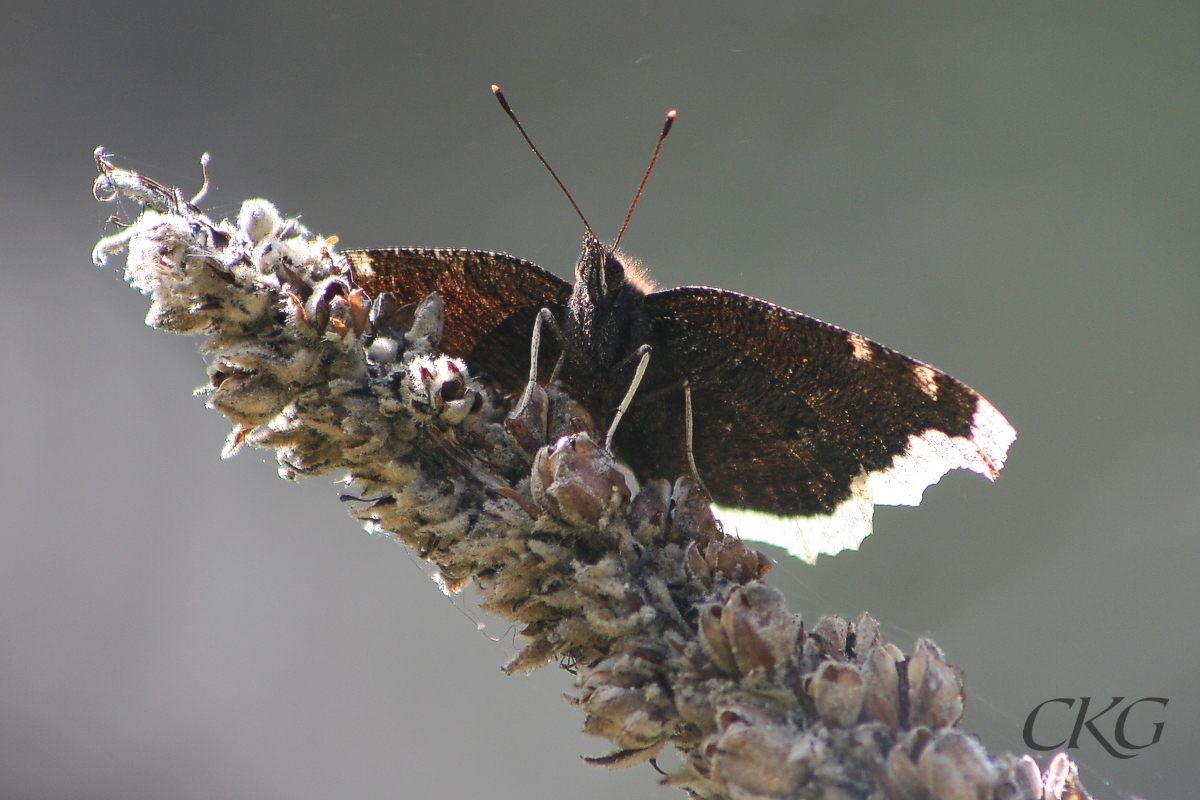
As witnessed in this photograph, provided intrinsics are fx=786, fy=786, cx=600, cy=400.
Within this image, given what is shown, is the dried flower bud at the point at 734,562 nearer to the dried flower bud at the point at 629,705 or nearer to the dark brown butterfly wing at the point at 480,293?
the dried flower bud at the point at 629,705

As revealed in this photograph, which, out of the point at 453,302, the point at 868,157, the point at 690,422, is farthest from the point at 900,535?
the point at 453,302

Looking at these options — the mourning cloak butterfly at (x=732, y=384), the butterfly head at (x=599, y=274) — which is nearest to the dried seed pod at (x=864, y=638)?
the mourning cloak butterfly at (x=732, y=384)

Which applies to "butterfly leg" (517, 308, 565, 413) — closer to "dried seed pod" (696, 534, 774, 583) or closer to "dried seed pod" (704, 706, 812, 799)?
"dried seed pod" (696, 534, 774, 583)

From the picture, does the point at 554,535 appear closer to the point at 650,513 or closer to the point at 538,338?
the point at 650,513

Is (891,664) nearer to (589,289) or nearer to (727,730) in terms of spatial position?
(727,730)

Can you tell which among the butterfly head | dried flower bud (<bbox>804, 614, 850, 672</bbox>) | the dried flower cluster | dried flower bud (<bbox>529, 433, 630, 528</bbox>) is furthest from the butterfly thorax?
dried flower bud (<bbox>804, 614, 850, 672</bbox>)

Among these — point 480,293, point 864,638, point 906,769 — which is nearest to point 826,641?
point 864,638

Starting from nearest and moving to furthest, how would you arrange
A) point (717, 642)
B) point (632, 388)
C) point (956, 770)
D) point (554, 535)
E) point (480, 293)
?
point (956, 770)
point (717, 642)
point (554, 535)
point (632, 388)
point (480, 293)
